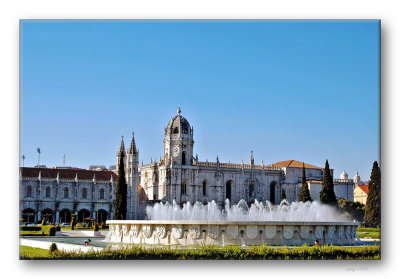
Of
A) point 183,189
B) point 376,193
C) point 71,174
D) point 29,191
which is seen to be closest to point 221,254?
point 376,193

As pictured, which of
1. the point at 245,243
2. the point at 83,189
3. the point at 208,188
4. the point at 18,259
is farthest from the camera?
the point at 208,188

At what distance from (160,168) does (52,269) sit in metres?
40.1

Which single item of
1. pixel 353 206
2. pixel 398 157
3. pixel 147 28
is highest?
pixel 147 28

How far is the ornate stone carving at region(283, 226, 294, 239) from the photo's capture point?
1778cm

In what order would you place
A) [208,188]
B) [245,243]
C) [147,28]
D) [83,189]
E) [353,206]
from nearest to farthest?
[147,28], [245,243], [353,206], [83,189], [208,188]

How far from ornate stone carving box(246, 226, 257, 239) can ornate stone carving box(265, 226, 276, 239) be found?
0.35 metres

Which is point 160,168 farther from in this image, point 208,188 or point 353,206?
point 353,206

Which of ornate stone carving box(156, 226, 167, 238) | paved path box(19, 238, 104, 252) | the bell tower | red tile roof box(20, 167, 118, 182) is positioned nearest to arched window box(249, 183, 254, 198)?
the bell tower

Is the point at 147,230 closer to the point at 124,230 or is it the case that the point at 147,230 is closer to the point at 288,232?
the point at 124,230

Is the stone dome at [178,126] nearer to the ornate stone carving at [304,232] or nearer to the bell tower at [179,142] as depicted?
the bell tower at [179,142]

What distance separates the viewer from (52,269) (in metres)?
14.8

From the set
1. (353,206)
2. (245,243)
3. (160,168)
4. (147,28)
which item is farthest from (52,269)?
(160,168)

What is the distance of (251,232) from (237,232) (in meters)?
0.43

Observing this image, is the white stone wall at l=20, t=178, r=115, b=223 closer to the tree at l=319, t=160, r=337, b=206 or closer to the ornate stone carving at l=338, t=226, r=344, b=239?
the tree at l=319, t=160, r=337, b=206
